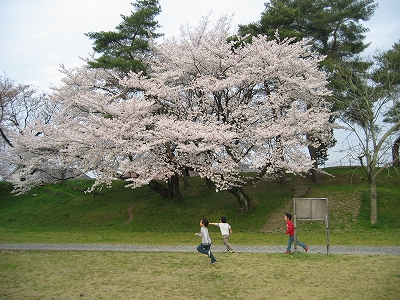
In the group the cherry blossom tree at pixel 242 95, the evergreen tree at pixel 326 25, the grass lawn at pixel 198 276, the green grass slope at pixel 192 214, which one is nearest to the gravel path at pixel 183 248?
the grass lawn at pixel 198 276

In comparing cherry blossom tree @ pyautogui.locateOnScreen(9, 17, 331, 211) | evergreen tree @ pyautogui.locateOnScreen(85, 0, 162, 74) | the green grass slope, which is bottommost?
the green grass slope

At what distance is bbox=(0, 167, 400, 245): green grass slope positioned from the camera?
20.1 meters

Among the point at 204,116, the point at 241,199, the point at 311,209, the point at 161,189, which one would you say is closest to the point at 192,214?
the point at 241,199

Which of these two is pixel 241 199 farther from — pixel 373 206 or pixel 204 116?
pixel 373 206

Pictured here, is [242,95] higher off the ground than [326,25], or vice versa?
[326,25]

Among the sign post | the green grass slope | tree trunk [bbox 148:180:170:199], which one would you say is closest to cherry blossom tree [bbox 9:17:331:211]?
the green grass slope

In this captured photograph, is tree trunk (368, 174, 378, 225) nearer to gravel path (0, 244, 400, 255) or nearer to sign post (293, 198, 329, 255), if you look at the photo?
gravel path (0, 244, 400, 255)

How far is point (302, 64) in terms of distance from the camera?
22859mm

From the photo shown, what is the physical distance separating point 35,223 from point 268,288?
73.2 feet

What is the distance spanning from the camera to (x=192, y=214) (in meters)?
25.4

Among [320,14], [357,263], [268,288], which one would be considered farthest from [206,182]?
[268,288]

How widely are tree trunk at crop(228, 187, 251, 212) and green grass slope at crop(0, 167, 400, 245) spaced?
1.15 feet

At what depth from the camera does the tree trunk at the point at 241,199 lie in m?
23.9

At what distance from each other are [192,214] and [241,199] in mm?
3261
